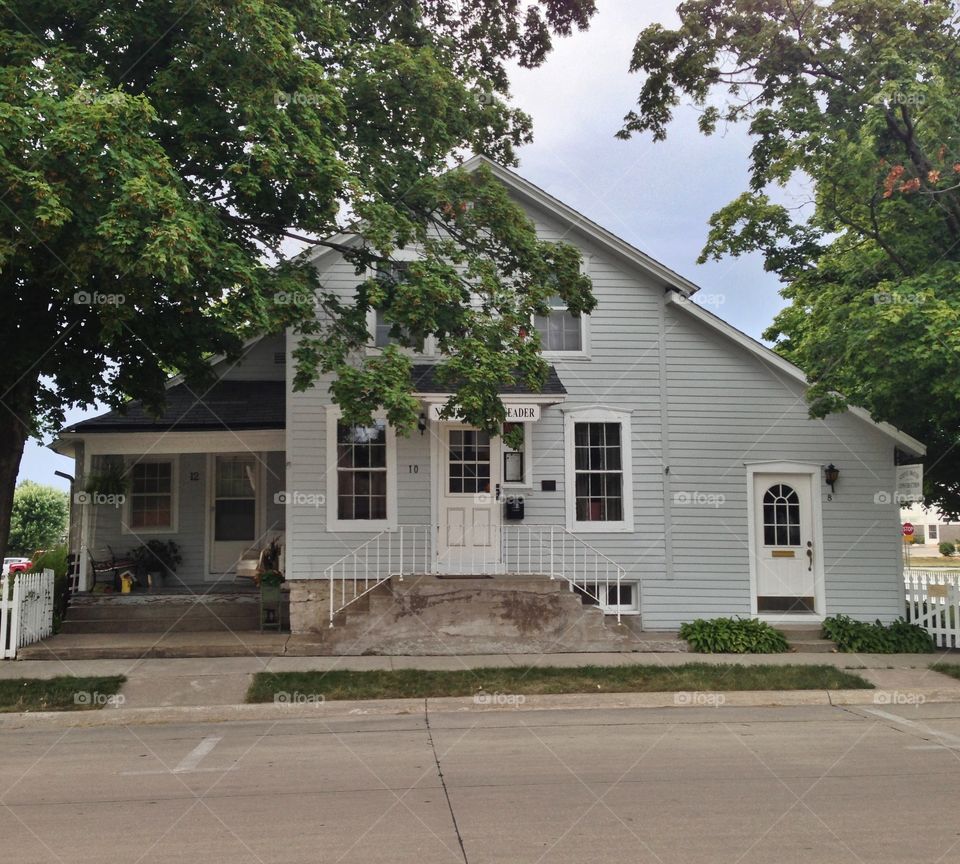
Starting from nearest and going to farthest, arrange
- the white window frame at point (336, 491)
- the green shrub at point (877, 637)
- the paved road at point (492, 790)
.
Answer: the paved road at point (492, 790) → the green shrub at point (877, 637) → the white window frame at point (336, 491)

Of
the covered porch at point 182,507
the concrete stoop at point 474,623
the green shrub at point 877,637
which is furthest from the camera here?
the covered porch at point 182,507

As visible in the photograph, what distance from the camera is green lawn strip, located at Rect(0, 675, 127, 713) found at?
9.75 m


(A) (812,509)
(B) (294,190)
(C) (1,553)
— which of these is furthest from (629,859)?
(A) (812,509)

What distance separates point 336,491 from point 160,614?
324 centimetres

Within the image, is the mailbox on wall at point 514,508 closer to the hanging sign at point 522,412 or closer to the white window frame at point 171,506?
the hanging sign at point 522,412

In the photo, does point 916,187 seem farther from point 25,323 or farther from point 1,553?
point 1,553

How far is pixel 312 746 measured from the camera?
27.4ft

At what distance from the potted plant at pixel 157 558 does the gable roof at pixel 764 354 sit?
31.4ft

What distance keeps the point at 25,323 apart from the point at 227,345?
8.18 ft

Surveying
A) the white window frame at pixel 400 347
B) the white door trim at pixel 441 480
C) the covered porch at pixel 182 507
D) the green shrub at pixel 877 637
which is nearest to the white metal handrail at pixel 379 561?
the white door trim at pixel 441 480

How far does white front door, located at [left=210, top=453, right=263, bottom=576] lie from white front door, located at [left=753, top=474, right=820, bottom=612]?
862 centimetres

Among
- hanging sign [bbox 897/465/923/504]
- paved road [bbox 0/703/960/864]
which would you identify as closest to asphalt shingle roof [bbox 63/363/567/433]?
hanging sign [bbox 897/465/923/504]

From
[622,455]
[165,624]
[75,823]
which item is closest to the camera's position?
[75,823]

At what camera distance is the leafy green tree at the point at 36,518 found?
39781 millimetres
